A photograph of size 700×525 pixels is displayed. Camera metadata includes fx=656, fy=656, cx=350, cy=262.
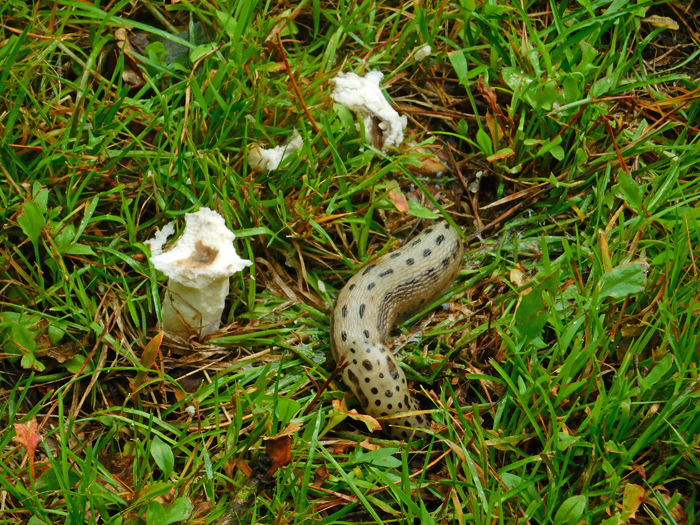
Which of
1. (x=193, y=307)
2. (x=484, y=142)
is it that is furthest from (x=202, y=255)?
(x=484, y=142)

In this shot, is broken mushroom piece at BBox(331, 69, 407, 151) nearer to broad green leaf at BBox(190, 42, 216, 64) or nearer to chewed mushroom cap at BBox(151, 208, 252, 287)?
broad green leaf at BBox(190, 42, 216, 64)

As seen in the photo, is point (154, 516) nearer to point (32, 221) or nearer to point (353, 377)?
point (353, 377)

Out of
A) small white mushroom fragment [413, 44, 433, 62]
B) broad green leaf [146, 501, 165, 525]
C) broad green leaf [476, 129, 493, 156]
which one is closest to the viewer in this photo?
broad green leaf [146, 501, 165, 525]

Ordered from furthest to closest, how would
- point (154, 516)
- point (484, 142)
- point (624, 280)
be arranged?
1. point (484, 142)
2. point (624, 280)
3. point (154, 516)

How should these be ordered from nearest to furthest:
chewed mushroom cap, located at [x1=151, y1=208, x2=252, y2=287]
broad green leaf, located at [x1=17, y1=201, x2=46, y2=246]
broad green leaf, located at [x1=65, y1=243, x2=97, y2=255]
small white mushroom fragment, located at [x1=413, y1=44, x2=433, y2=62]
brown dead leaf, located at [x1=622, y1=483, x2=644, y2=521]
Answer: brown dead leaf, located at [x1=622, y1=483, x2=644, y2=521], chewed mushroom cap, located at [x1=151, y1=208, x2=252, y2=287], broad green leaf, located at [x1=17, y1=201, x2=46, y2=246], broad green leaf, located at [x1=65, y1=243, x2=97, y2=255], small white mushroom fragment, located at [x1=413, y1=44, x2=433, y2=62]

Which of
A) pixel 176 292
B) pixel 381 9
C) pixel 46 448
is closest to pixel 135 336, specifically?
pixel 176 292

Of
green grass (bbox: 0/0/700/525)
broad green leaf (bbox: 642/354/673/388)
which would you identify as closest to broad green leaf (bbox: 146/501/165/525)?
green grass (bbox: 0/0/700/525)

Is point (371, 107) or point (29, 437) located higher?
point (371, 107)

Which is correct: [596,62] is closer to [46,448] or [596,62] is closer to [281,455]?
[281,455]
